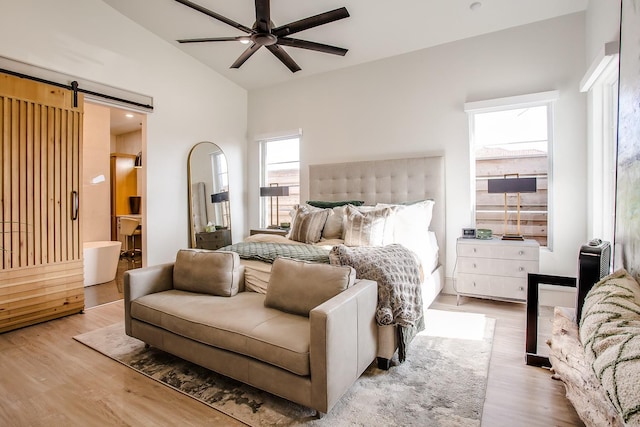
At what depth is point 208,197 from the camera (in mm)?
4918

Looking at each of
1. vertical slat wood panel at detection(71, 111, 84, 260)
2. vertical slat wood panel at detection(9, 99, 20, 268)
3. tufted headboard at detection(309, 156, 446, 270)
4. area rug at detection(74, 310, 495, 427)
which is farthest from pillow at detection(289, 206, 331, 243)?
vertical slat wood panel at detection(9, 99, 20, 268)

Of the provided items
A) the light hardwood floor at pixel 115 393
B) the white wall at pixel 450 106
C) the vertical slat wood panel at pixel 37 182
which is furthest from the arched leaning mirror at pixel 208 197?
the light hardwood floor at pixel 115 393

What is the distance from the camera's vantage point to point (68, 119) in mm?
3326

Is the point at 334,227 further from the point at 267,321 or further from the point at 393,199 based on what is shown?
the point at 267,321

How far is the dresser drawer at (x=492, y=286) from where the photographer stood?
329 centimetres

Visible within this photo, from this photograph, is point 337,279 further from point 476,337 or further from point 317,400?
point 476,337

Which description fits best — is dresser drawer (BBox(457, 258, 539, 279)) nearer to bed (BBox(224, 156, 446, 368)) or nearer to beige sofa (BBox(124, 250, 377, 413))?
bed (BBox(224, 156, 446, 368))

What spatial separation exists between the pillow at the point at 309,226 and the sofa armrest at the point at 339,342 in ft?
4.96

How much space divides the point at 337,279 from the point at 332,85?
354 centimetres

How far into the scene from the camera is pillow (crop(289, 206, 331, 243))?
3.52 metres

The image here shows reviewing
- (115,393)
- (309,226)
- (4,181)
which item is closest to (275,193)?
(309,226)

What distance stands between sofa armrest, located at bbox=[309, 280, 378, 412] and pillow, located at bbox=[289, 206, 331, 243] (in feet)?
4.96

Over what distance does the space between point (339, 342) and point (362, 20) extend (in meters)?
3.41

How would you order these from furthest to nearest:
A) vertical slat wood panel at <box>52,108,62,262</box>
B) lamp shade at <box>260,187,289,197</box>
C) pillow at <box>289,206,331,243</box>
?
lamp shade at <box>260,187,289,197</box>, pillow at <box>289,206,331,243</box>, vertical slat wood panel at <box>52,108,62,262</box>
